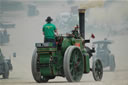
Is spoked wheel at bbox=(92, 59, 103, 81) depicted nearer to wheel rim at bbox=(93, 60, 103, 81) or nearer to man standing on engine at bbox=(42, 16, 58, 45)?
wheel rim at bbox=(93, 60, 103, 81)

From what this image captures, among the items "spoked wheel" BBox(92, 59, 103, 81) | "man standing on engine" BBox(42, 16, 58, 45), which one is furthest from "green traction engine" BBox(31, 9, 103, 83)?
"spoked wheel" BBox(92, 59, 103, 81)

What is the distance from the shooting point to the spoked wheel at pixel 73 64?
67.7ft

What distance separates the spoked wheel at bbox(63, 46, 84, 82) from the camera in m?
20.6

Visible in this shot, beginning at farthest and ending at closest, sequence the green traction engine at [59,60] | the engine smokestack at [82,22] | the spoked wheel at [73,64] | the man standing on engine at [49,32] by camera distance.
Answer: the engine smokestack at [82,22]
the man standing on engine at [49,32]
the green traction engine at [59,60]
the spoked wheel at [73,64]

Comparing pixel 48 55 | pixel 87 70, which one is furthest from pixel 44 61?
pixel 87 70

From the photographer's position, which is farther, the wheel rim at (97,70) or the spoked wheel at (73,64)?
the wheel rim at (97,70)

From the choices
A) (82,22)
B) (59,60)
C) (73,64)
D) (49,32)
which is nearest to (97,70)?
(82,22)

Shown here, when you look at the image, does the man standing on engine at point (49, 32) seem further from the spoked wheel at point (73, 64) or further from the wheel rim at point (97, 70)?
the wheel rim at point (97, 70)

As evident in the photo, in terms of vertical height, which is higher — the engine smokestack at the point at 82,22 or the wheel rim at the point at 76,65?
the engine smokestack at the point at 82,22

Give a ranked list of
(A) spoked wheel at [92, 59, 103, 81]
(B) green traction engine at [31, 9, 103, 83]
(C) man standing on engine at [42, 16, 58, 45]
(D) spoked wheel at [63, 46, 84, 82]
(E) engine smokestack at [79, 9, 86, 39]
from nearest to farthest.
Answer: (D) spoked wheel at [63, 46, 84, 82] → (B) green traction engine at [31, 9, 103, 83] → (C) man standing on engine at [42, 16, 58, 45] → (A) spoked wheel at [92, 59, 103, 81] → (E) engine smokestack at [79, 9, 86, 39]

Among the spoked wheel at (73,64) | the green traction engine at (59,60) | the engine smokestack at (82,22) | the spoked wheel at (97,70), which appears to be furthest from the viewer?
the engine smokestack at (82,22)

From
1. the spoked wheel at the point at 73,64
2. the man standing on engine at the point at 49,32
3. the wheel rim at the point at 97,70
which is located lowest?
the wheel rim at the point at 97,70

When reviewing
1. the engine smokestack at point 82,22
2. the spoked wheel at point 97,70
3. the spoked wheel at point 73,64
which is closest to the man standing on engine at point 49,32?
the spoked wheel at point 73,64

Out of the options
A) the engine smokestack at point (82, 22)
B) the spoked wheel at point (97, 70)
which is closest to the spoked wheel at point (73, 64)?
the spoked wheel at point (97, 70)
